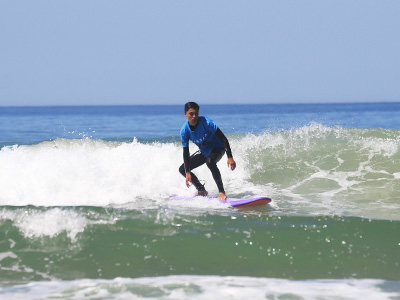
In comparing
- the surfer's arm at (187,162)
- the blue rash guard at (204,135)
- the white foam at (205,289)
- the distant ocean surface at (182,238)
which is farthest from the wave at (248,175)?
the white foam at (205,289)

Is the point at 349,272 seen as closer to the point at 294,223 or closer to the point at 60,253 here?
the point at 294,223

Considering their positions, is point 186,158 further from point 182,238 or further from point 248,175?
point 248,175

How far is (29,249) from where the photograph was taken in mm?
5777

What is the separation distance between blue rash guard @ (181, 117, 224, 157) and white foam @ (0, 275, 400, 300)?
286 centimetres

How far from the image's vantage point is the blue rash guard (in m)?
7.36

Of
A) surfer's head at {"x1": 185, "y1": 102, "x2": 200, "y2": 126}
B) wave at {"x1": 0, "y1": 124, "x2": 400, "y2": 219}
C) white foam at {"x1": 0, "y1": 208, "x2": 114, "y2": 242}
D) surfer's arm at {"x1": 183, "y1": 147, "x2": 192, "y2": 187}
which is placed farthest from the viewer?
wave at {"x1": 0, "y1": 124, "x2": 400, "y2": 219}

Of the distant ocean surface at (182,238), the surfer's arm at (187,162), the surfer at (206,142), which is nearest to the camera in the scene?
the distant ocean surface at (182,238)

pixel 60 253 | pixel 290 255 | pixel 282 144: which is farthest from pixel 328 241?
pixel 282 144

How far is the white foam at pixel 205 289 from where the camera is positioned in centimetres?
441

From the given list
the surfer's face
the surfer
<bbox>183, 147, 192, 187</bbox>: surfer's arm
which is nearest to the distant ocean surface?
<bbox>183, 147, 192, 187</bbox>: surfer's arm

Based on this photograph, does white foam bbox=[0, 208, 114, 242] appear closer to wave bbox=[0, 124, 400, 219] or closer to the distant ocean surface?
the distant ocean surface

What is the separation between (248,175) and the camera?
11.4 m

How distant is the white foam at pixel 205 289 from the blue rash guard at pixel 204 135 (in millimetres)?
2858

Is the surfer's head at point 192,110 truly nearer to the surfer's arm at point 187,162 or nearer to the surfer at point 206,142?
the surfer at point 206,142
